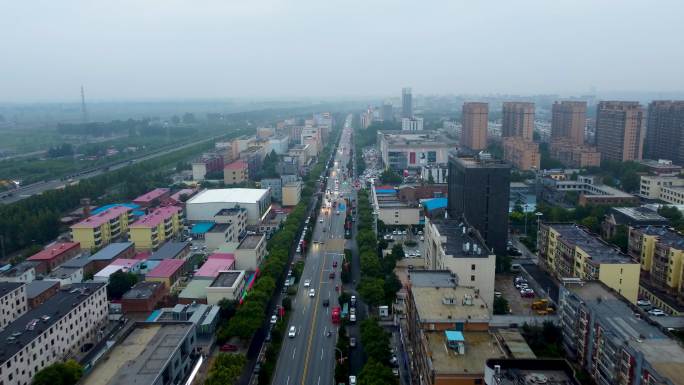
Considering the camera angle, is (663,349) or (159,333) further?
(159,333)

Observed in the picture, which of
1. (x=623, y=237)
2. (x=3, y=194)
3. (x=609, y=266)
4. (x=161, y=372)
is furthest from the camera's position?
(x=3, y=194)

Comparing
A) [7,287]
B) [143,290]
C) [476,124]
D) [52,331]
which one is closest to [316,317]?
[143,290]

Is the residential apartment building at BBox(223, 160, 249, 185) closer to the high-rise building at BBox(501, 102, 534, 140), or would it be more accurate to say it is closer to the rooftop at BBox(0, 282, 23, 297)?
the rooftop at BBox(0, 282, 23, 297)

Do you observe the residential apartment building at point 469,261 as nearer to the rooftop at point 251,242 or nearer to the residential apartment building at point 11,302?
the rooftop at point 251,242

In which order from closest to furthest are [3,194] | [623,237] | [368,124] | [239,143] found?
1. [623,237]
2. [3,194]
3. [239,143]
4. [368,124]

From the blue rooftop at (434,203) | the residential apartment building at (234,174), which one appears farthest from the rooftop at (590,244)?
the residential apartment building at (234,174)

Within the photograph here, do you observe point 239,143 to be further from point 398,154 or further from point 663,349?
point 663,349

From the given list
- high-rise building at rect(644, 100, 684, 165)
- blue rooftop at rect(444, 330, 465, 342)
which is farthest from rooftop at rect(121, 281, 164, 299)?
high-rise building at rect(644, 100, 684, 165)

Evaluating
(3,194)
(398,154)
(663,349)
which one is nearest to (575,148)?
(398,154)
